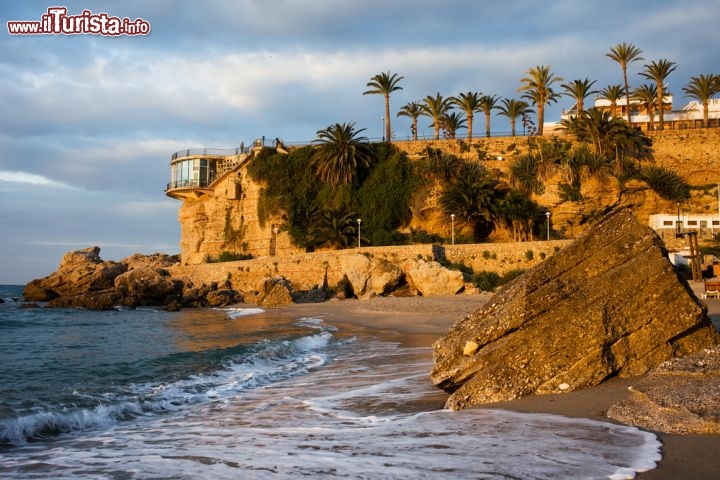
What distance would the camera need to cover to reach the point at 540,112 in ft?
142

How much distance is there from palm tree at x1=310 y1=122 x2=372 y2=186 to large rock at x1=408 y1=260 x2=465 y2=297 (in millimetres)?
12234

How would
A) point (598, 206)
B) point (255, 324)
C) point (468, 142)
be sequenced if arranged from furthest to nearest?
point (468, 142) → point (598, 206) → point (255, 324)

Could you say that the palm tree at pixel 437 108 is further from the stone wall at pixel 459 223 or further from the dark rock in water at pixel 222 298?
the dark rock in water at pixel 222 298

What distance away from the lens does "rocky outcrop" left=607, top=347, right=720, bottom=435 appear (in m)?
5.16

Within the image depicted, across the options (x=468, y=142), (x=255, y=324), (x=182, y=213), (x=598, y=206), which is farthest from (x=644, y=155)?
(x=182, y=213)

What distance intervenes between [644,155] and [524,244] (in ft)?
47.6

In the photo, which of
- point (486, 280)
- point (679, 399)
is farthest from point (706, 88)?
point (679, 399)

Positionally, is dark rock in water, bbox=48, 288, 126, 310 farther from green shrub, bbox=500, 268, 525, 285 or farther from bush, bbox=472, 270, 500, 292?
green shrub, bbox=500, 268, 525, 285

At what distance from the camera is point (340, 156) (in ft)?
135

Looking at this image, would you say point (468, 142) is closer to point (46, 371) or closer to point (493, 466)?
point (46, 371)

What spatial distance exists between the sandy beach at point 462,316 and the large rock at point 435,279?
2101 millimetres

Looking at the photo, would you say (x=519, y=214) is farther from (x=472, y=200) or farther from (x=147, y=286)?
(x=147, y=286)

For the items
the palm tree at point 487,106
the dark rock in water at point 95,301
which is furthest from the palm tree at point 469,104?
the dark rock in water at point 95,301

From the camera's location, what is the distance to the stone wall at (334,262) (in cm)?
3206
